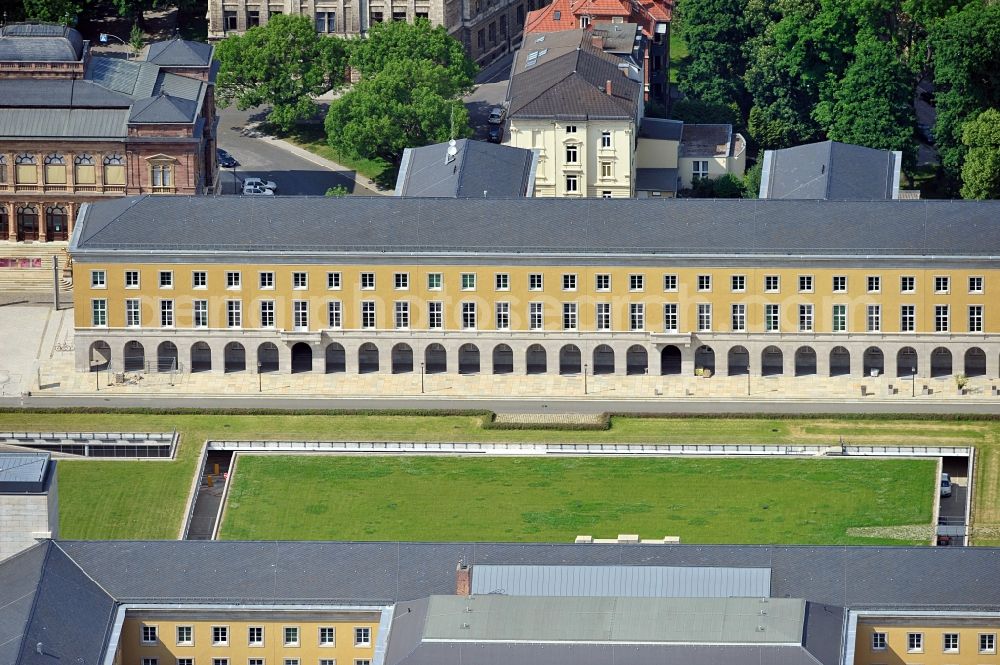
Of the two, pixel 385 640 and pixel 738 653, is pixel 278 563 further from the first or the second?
pixel 738 653

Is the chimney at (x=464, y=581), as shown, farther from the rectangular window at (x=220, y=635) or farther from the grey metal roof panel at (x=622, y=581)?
the rectangular window at (x=220, y=635)

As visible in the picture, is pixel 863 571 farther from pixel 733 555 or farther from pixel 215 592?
pixel 215 592

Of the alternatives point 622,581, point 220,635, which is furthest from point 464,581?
point 220,635

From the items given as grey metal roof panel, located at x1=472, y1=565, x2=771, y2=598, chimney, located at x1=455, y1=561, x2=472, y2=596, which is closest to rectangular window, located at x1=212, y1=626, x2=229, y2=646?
chimney, located at x1=455, y1=561, x2=472, y2=596

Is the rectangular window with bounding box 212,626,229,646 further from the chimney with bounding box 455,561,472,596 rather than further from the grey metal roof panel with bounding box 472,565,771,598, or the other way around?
the grey metal roof panel with bounding box 472,565,771,598

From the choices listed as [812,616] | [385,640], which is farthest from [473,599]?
[812,616]

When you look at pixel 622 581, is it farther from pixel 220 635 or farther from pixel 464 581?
pixel 220 635
